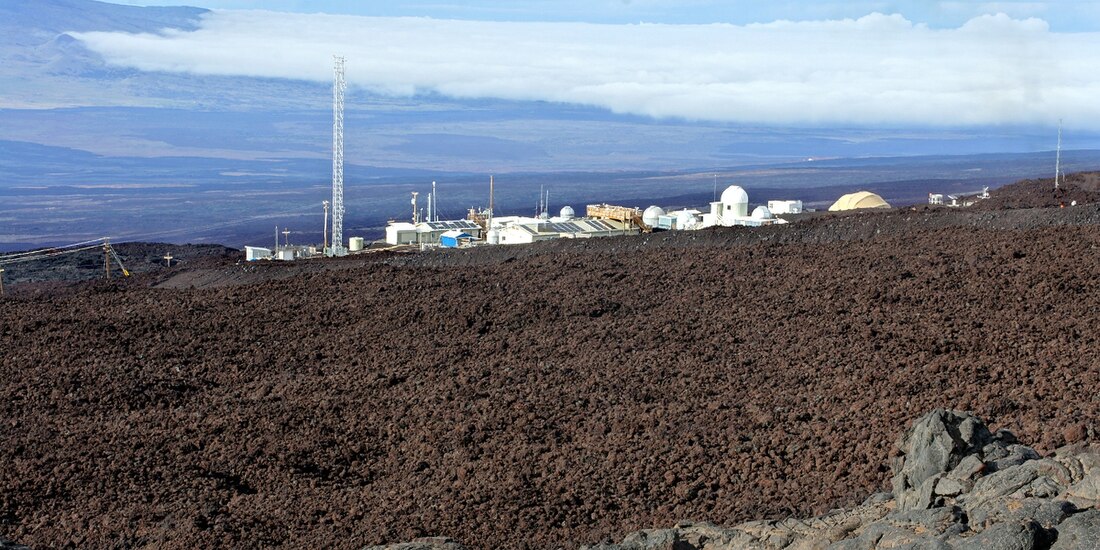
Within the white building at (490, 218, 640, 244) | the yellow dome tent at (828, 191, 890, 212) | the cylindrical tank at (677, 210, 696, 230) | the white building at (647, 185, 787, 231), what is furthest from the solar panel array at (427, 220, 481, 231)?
the yellow dome tent at (828, 191, 890, 212)

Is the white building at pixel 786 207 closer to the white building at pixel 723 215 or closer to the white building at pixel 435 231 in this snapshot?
the white building at pixel 723 215

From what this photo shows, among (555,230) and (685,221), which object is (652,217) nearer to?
(685,221)

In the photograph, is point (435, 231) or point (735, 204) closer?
point (735, 204)

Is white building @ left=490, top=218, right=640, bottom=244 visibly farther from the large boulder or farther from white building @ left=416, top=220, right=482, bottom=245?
the large boulder

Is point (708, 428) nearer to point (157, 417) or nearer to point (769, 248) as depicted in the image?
point (157, 417)

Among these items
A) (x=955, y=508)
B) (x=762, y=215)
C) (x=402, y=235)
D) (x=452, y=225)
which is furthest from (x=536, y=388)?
(x=452, y=225)

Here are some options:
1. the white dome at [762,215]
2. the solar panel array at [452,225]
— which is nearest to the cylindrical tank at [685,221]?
the white dome at [762,215]
